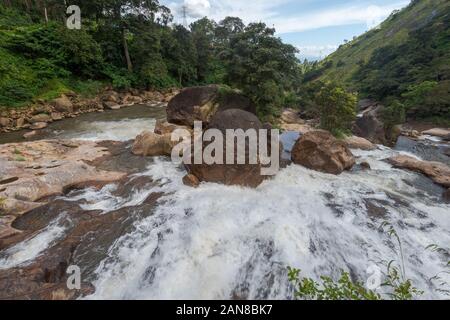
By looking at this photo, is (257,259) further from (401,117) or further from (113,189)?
(401,117)

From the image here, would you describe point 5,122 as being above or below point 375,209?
above

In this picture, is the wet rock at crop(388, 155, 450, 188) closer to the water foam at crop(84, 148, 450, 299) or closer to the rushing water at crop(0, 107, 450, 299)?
the rushing water at crop(0, 107, 450, 299)

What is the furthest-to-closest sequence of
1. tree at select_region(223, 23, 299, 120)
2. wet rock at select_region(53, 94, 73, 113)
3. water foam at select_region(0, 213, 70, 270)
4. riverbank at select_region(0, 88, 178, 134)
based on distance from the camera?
wet rock at select_region(53, 94, 73, 113) → riverbank at select_region(0, 88, 178, 134) → tree at select_region(223, 23, 299, 120) → water foam at select_region(0, 213, 70, 270)

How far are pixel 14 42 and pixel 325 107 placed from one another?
24.4 m

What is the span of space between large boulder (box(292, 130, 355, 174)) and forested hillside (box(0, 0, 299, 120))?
4.26 metres

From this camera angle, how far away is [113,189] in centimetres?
839

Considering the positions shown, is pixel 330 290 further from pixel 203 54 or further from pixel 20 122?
pixel 203 54

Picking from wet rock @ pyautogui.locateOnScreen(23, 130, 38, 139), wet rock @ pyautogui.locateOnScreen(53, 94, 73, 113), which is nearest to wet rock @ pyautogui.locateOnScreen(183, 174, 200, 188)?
wet rock @ pyautogui.locateOnScreen(23, 130, 38, 139)

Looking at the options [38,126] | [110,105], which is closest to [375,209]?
[38,126]

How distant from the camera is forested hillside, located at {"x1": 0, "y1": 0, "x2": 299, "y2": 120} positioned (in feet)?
46.0

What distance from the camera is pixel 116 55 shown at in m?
26.7

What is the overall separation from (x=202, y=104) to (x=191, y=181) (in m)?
7.93

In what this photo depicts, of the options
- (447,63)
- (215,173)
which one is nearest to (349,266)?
(215,173)

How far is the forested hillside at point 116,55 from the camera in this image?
1401 cm
